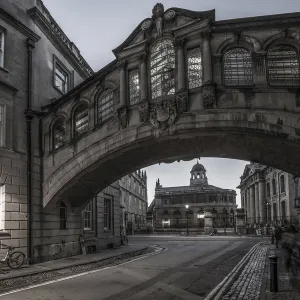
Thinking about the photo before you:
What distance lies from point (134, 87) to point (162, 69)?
163 centimetres

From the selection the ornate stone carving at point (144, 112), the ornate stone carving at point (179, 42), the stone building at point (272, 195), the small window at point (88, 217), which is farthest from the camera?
the stone building at point (272, 195)

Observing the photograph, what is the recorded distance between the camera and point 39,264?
16.8 meters

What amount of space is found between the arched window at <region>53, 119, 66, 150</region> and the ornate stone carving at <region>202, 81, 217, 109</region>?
7714 millimetres

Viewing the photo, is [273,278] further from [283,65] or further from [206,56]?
[206,56]

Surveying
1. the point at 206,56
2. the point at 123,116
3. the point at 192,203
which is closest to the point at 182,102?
the point at 206,56

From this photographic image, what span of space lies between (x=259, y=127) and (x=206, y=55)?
364 cm

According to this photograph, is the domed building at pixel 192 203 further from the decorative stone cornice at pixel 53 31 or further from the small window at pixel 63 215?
the small window at pixel 63 215

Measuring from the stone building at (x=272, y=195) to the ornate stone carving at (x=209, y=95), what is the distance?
92.0ft

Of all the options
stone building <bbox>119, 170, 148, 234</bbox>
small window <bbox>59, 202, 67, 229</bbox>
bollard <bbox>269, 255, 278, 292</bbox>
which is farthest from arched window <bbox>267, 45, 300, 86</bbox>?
stone building <bbox>119, 170, 148, 234</bbox>

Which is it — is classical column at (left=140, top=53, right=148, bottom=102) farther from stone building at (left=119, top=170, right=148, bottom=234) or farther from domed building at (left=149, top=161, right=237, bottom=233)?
domed building at (left=149, top=161, right=237, bottom=233)

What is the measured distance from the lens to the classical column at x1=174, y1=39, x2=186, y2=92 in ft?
53.1

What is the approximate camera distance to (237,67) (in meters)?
15.9

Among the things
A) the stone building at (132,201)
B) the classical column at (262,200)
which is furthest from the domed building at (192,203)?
the classical column at (262,200)

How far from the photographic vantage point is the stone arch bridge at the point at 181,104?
15070 mm
